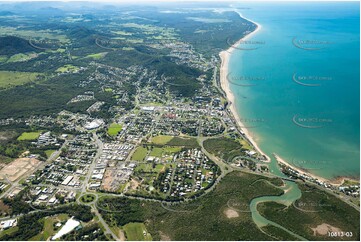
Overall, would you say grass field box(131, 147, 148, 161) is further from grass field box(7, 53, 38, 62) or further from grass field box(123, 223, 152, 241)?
grass field box(7, 53, 38, 62)

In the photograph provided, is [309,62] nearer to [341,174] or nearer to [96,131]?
[341,174]

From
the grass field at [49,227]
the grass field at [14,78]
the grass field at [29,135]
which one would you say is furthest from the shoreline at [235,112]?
the grass field at [14,78]

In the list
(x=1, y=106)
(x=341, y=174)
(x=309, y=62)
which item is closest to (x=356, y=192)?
(x=341, y=174)

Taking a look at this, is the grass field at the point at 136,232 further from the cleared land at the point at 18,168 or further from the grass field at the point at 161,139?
the cleared land at the point at 18,168

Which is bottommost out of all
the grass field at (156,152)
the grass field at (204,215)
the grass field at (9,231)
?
the grass field at (9,231)

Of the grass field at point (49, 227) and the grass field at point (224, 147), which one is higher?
the grass field at point (224, 147)

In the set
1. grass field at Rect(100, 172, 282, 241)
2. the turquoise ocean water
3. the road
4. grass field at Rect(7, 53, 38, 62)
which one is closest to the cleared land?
the road

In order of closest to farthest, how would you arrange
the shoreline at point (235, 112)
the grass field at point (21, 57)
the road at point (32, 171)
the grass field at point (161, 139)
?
→ 1. the road at point (32, 171)
2. the shoreline at point (235, 112)
3. the grass field at point (161, 139)
4. the grass field at point (21, 57)

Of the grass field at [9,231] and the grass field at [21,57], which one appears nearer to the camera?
the grass field at [9,231]
